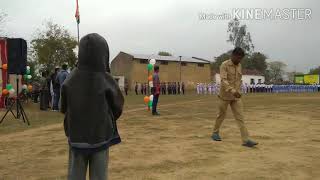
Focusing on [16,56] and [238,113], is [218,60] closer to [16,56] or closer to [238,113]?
[16,56]

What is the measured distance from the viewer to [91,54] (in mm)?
3510

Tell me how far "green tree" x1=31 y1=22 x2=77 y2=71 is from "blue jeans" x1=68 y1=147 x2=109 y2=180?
44272mm

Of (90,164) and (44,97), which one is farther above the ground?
(44,97)

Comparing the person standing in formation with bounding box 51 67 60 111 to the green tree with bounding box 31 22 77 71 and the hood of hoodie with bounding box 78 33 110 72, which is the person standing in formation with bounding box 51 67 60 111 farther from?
the green tree with bounding box 31 22 77 71

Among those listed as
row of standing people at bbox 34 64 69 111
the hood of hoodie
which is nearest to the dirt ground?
the hood of hoodie

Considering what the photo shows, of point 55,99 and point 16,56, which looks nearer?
point 16,56

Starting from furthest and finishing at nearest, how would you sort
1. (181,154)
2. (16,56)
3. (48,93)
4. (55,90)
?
(48,93), (55,90), (16,56), (181,154)

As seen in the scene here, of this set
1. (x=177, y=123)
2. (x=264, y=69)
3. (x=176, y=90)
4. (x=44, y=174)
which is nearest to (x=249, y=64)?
(x=264, y=69)

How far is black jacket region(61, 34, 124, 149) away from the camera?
11.5 ft

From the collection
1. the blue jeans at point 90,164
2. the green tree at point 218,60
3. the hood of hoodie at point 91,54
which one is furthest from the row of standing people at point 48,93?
the green tree at point 218,60

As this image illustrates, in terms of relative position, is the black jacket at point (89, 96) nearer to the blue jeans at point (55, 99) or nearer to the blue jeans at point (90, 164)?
the blue jeans at point (90, 164)

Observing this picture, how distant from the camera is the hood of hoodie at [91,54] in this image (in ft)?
11.5

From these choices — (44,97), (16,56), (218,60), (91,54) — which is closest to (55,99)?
(44,97)

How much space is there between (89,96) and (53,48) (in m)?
46.7
